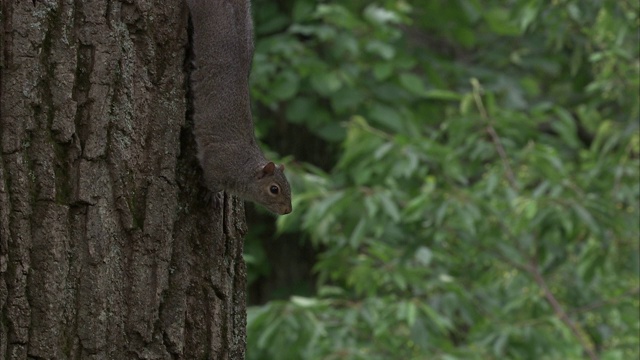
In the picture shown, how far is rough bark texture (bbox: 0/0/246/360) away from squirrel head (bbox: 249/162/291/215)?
55 cm

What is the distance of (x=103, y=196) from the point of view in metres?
1.74

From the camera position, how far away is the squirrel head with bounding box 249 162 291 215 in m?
2.53

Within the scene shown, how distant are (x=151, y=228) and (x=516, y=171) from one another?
3.00 metres

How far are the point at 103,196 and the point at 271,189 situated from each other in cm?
94

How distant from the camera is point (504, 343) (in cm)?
417

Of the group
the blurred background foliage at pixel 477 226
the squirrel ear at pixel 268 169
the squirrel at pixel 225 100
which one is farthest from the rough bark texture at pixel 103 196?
the blurred background foliage at pixel 477 226

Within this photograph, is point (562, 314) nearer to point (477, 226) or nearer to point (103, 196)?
point (477, 226)

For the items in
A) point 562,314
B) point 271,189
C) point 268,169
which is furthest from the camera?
point 562,314

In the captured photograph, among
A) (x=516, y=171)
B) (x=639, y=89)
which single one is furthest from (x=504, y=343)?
(x=639, y=89)

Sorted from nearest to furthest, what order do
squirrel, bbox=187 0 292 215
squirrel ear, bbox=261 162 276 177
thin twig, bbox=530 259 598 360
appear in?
squirrel, bbox=187 0 292 215 → squirrel ear, bbox=261 162 276 177 → thin twig, bbox=530 259 598 360

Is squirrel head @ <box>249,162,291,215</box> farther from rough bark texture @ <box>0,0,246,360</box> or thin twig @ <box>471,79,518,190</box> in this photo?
thin twig @ <box>471,79,518,190</box>

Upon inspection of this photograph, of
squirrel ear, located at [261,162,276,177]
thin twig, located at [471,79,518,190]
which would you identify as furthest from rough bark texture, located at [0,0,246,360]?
thin twig, located at [471,79,518,190]

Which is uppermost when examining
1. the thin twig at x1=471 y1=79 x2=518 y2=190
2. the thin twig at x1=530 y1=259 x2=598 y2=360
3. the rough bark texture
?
the thin twig at x1=471 y1=79 x2=518 y2=190

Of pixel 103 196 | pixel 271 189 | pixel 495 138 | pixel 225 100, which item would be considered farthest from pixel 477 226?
pixel 103 196
